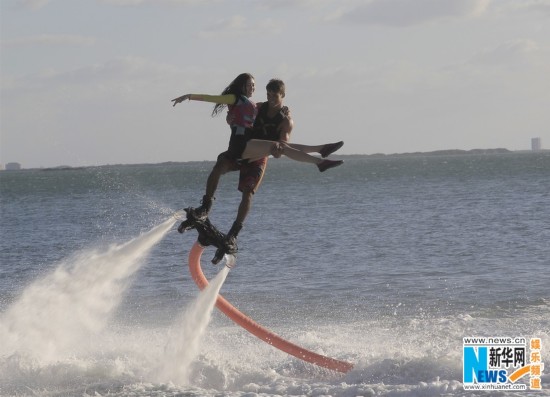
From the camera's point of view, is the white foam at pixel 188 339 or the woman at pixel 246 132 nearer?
the woman at pixel 246 132

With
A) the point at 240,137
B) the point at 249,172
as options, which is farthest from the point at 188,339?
the point at 240,137

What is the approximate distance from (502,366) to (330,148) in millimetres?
3528

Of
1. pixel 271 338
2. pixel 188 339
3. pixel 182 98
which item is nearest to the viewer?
pixel 182 98

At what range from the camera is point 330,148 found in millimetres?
12188

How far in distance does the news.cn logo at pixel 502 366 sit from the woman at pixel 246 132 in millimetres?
3189

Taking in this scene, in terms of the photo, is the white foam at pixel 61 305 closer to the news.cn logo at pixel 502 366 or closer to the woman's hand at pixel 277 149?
the woman's hand at pixel 277 149

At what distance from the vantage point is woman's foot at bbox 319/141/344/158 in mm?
12172

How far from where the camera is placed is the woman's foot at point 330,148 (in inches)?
479

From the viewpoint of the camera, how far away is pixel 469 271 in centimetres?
2261

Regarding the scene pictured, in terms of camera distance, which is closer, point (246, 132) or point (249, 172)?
point (246, 132)

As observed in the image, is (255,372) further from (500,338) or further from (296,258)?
(296,258)

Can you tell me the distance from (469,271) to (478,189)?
146ft

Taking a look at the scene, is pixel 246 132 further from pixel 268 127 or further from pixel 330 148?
pixel 330 148

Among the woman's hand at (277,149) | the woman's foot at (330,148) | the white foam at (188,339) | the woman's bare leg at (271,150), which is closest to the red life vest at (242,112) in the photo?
the woman's bare leg at (271,150)
